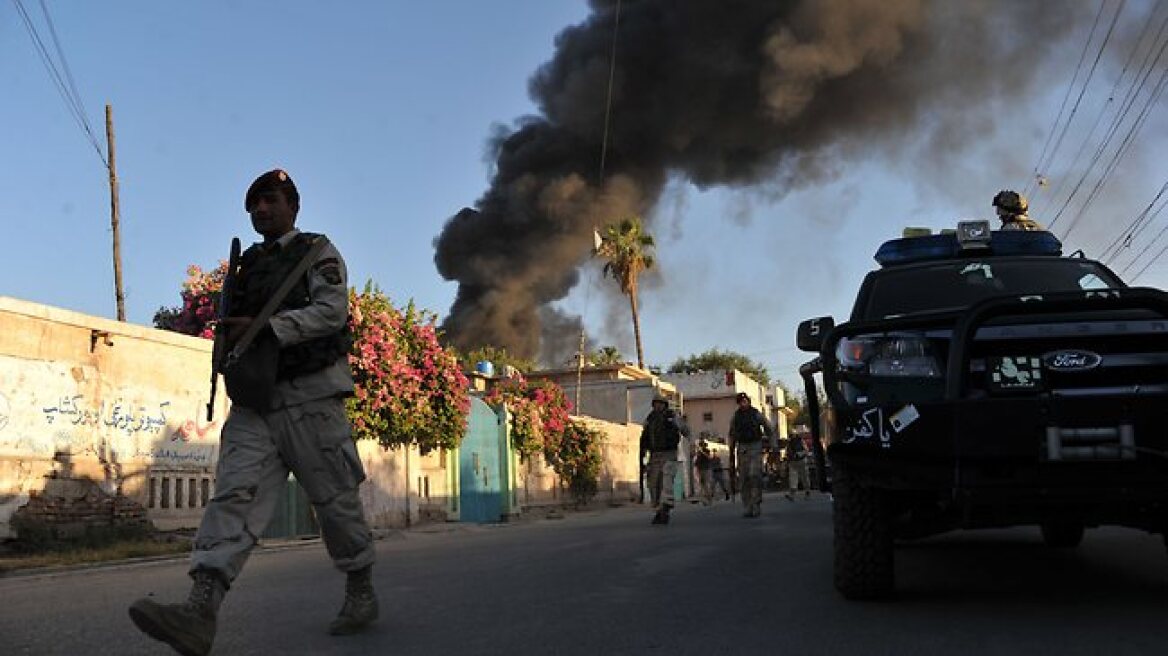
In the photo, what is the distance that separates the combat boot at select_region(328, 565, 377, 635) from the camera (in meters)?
3.96

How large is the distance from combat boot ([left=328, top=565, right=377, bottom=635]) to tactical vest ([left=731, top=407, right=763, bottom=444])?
1016 centimetres

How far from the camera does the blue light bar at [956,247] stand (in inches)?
223

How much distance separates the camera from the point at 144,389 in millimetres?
11859

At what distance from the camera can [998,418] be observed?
3.66m

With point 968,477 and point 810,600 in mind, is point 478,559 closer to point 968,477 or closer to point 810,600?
point 810,600

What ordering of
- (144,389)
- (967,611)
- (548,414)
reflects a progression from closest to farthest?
(967,611) < (144,389) < (548,414)

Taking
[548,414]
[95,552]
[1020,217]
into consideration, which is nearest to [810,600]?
[1020,217]

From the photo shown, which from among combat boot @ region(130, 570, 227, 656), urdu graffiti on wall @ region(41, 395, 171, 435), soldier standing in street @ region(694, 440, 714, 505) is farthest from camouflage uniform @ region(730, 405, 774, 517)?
soldier standing in street @ region(694, 440, 714, 505)

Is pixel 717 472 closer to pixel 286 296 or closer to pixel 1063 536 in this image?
pixel 1063 536

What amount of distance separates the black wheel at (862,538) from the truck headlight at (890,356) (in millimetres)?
475

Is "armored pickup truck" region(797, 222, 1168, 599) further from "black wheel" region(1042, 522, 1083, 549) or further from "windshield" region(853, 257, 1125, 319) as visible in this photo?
"black wheel" region(1042, 522, 1083, 549)

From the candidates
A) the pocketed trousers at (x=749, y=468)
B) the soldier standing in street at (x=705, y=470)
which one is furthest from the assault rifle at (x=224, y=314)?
the soldier standing in street at (x=705, y=470)

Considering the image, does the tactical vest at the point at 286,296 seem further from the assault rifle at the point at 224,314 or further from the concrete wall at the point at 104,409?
the concrete wall at the point at 104,409

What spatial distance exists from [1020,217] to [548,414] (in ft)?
55.6
